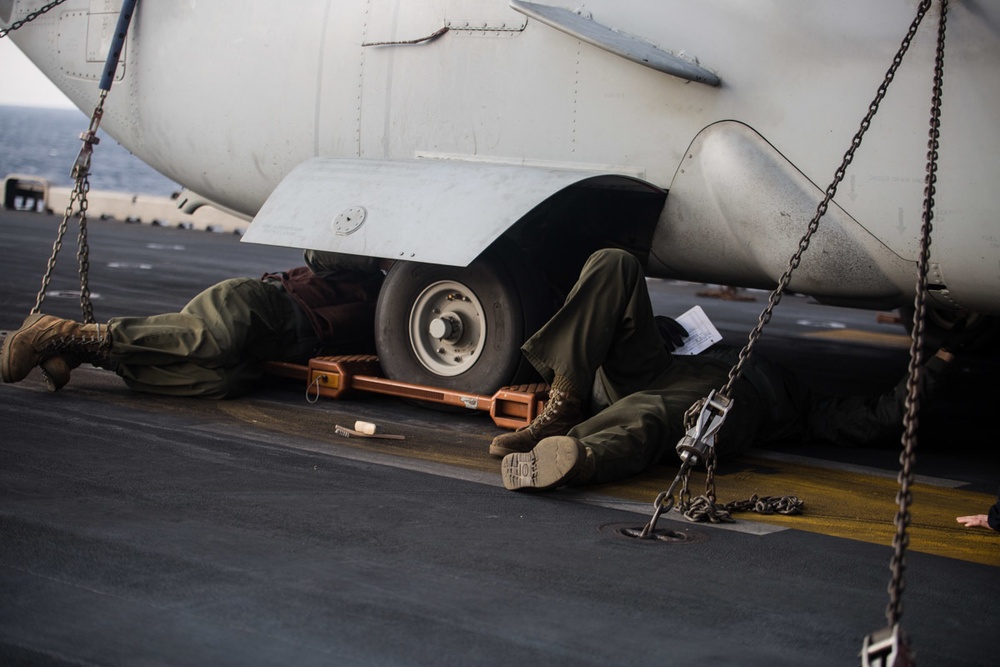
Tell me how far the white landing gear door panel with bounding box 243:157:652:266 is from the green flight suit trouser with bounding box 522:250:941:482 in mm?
579

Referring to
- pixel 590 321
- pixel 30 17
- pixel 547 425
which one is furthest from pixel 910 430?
pixel 30 17

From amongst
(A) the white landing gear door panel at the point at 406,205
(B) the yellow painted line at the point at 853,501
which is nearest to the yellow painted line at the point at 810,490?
(B) the yellow painted line at the point at 853,501

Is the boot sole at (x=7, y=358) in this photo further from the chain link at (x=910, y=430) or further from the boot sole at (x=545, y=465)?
the chain link at (x=910, y=430)

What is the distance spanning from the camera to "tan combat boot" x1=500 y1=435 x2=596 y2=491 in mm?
4699

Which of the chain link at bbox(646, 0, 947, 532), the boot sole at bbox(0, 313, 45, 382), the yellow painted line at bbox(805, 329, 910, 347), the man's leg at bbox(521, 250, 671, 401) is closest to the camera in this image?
the chain link at bbox(646, 0, 947, 532)

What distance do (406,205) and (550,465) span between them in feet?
6.21

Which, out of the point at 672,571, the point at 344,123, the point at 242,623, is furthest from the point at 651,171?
the point at 242,623

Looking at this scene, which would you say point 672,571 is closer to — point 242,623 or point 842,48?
point 242,623

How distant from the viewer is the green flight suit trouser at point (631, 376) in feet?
16.8

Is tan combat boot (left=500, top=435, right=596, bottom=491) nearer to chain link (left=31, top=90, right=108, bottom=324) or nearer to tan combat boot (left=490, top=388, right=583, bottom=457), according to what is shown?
tan combat boot (left=490, top=388, right=583, bottom=457)

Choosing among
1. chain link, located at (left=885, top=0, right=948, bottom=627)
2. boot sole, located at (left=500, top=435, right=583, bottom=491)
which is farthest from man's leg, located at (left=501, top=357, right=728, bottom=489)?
chain link, located at (left=885, top=0, right=948, bottom=627)

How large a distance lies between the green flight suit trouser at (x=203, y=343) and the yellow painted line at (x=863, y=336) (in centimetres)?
586

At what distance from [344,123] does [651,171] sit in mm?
1903

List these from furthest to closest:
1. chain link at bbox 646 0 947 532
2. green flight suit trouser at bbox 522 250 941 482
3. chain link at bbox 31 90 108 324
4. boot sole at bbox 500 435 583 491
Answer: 1. chain link at bbox 31 90 108 324
2. green flight suit trouser at bbox 522 250 941 482
3. boot sole at bbox 500 435 583 491
4. chain link at bbox 646 0 947 532
